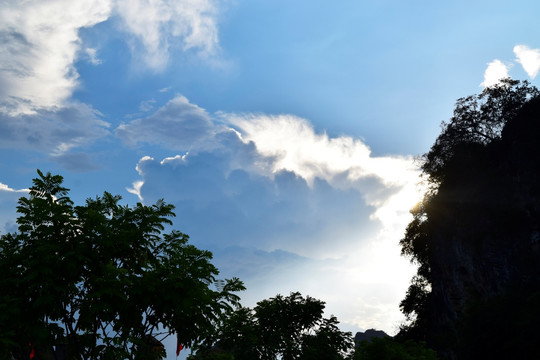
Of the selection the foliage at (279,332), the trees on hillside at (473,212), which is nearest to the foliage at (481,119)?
the trees on hillside at (473,212)

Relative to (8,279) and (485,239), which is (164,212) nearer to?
(8,279)

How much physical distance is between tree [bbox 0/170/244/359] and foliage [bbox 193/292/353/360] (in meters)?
7.79

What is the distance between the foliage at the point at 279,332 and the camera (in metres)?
27.7

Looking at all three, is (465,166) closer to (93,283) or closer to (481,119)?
(481,119)

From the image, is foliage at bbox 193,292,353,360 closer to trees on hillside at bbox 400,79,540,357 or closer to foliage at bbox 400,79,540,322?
trees on hillside at bbox 400,79,540,357

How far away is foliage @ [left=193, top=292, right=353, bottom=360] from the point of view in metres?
27.7

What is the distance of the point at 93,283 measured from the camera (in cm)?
1689

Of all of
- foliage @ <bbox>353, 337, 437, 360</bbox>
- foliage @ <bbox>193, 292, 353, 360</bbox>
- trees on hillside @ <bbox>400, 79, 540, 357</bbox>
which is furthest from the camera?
trees on hillside @ <bbox>400, 79, 540, 357</bbox>

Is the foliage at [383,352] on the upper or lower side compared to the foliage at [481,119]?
lower

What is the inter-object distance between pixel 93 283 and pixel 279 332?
590 inches

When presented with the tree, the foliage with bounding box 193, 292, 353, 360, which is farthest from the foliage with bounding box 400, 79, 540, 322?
the tree

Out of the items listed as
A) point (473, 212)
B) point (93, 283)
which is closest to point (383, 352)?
point (93, 283)

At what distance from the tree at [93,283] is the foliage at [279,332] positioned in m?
7.79

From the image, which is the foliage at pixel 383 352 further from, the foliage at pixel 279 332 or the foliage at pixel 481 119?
the foliage at pixel 481 119
